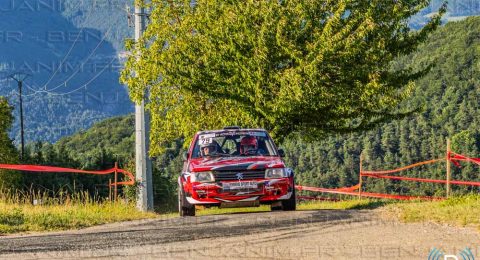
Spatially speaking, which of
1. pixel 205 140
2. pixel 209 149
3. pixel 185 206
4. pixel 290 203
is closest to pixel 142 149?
pixel 205 140

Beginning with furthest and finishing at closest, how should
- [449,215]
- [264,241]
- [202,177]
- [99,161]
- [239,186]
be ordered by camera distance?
[99,161] < [202,177] < [239,186] < [449,215] < [264,241]

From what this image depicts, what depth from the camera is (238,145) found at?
52.0 ft

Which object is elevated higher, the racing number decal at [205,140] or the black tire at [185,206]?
the racing number decal at [205,140]

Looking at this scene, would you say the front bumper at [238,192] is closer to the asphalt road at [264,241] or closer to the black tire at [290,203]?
the black tire at [290,203]

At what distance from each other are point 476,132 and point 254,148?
129 metres

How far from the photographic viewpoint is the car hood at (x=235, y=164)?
14.4 metres

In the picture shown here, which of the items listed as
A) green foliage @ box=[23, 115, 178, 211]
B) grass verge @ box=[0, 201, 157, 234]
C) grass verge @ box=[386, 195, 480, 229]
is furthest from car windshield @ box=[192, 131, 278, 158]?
green foliage @ box=[23, 115, 178, 211]

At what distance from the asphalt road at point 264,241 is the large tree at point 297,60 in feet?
38.9

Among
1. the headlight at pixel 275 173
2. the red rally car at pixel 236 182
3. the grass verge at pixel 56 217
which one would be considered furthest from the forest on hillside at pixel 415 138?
the headlight at pixel 275 173

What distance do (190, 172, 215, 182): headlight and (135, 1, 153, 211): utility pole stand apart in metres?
12.5

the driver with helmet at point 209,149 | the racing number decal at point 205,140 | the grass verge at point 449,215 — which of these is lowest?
the grass verge at point 449,215

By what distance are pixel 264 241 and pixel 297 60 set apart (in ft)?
50.1

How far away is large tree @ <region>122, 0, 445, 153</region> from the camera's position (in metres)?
23.9

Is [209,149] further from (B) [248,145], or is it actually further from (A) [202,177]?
(A) [202,177]
